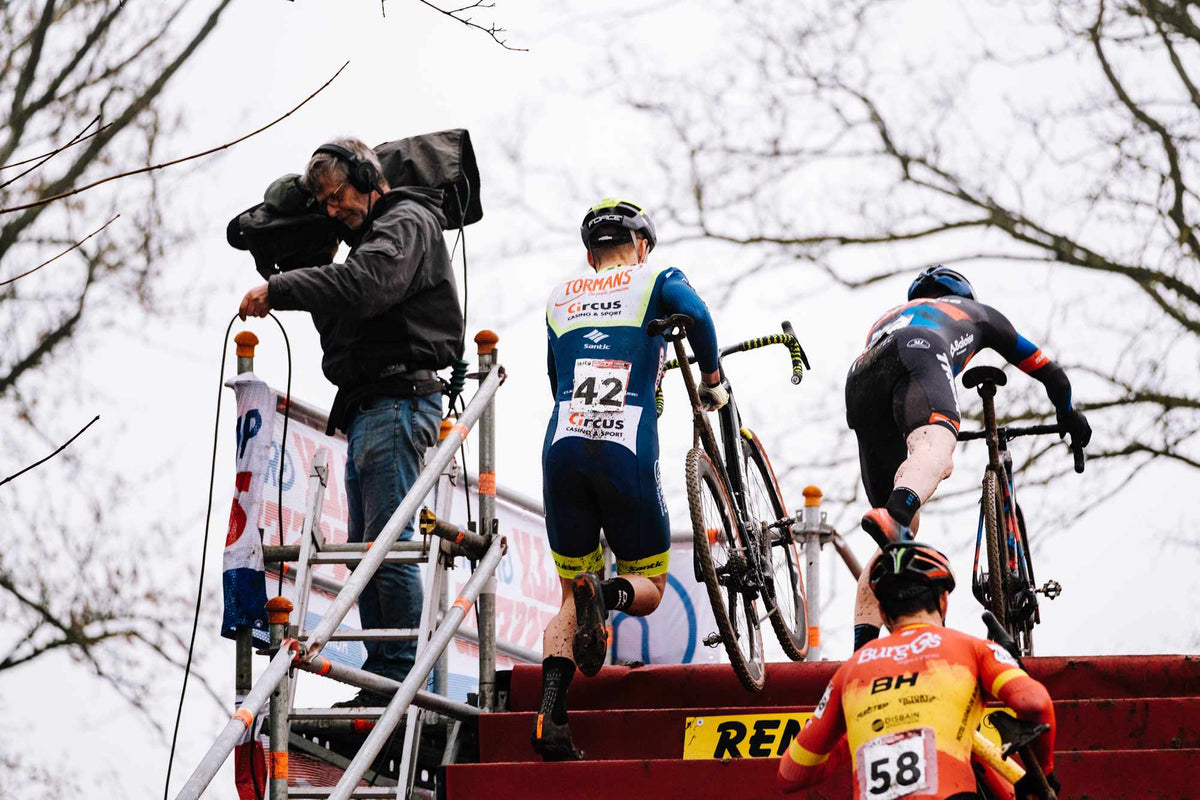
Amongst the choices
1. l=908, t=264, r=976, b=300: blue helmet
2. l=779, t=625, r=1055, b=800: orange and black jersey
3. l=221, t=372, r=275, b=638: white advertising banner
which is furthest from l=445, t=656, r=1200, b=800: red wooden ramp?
l=908, t=264, r=976, b=300: blue helmet

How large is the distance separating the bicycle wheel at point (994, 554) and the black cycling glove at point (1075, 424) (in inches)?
25.2

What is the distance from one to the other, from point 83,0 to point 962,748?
11106 mm

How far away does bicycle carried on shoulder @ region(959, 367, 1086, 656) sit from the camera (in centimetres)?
704

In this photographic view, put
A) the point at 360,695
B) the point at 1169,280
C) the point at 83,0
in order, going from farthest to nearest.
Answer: the point at 1169,280
the point at 83,0
the point at 360,695

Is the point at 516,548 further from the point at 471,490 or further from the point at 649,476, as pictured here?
the point at 649,476

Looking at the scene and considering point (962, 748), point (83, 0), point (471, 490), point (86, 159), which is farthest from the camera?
point (86, 159)

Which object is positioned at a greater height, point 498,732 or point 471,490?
point 471,490

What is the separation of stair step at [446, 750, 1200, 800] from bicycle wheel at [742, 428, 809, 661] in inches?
77.3

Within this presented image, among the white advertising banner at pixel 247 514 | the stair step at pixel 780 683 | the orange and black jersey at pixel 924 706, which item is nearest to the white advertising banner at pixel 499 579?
the white advertising banner at pixel 247 514

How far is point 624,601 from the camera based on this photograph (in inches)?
244

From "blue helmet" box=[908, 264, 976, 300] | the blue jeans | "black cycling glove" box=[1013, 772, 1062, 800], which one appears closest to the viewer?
"black cycling glove" box=[1013, 772, 1062, 800]

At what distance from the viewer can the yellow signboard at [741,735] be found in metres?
5.98

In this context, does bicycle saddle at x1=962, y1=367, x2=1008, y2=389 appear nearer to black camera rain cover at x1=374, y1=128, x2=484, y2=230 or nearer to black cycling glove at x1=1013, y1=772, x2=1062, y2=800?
black camera rain cover at x1=374, y1=128, x2=484, y2=230

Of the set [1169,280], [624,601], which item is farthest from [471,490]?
[1169,280]
